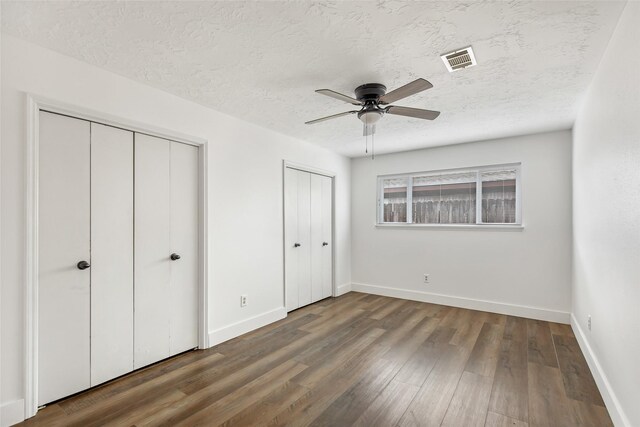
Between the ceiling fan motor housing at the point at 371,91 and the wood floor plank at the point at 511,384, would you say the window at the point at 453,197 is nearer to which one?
the wood floor plank at the point at 511,384

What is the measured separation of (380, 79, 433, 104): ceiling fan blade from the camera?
81.0 inches

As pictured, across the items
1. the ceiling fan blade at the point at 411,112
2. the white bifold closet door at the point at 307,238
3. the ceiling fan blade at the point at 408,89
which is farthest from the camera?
the white bifold closet door at the point at 307,238

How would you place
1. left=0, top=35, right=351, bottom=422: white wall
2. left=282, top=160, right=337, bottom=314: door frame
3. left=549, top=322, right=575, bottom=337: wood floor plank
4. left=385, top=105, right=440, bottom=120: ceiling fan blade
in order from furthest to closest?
left=282, top=160, right=337, bottom=314: door frame → left=549, top=322, right=575, bottom=337: wood floor plank → left=385, top=105, right=440, bottom=120: ceiling fan blade → left=0, top=35, right=351, bottom=422: white wall

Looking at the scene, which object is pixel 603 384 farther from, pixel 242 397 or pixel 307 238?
pixel 307 238

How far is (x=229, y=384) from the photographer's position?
2416mm

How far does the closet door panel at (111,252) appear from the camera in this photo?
7.79 feet

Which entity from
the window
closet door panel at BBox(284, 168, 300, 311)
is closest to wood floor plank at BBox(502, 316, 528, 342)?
the window

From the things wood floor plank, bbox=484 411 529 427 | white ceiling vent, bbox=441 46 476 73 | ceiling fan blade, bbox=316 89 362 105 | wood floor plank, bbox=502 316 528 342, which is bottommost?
wood floor plank, bbox=502 316 528 342

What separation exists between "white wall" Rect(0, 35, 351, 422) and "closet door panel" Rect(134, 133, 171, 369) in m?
0.33

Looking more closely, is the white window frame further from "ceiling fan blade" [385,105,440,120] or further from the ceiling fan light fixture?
the ceiling fan light fixture

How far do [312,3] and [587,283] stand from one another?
3290mm

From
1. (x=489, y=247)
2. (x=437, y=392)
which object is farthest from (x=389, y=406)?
(x=489, y=247)

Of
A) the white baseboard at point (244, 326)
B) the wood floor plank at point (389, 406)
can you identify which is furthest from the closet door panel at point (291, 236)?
the wood floor plank at point (389, 406)

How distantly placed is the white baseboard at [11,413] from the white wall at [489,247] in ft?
14.5
